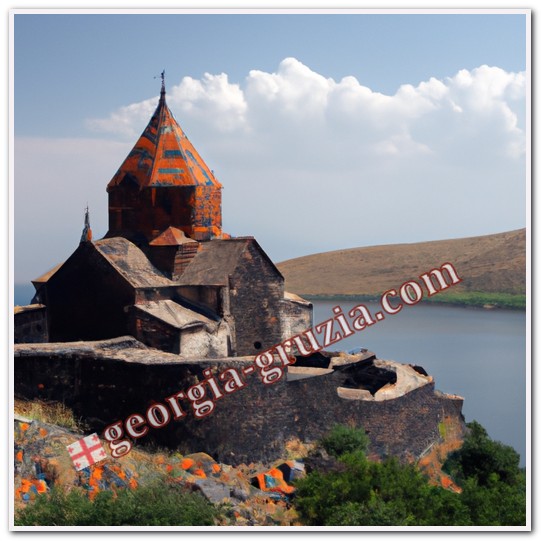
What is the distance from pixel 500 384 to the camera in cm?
1964

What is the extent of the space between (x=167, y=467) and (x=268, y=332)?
19.5 feet

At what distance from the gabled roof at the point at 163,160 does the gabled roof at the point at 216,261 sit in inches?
46.5

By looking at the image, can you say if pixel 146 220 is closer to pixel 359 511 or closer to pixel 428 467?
pixel 428 467

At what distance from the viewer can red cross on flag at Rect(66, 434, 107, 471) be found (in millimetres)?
11133

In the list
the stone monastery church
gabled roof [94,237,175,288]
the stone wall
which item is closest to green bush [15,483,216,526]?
the stone monastery church

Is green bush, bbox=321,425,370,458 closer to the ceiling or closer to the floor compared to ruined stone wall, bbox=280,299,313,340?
closer to the floor

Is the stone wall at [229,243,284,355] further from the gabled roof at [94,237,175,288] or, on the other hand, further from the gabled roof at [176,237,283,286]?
the gabled roof at [94,237,175,288]

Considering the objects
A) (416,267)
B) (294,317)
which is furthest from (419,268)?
(294,317)

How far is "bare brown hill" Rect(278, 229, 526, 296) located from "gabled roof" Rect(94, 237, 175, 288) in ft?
43.2

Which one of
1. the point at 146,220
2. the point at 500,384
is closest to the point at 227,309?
the point at 146,220

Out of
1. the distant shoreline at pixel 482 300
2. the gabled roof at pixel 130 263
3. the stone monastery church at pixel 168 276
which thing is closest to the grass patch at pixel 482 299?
the distant shoreline at pixel 482 300

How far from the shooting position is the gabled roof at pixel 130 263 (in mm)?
15594

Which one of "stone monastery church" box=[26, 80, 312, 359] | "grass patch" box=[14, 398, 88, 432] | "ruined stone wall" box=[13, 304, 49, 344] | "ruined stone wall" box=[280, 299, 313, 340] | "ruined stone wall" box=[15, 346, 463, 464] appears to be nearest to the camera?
"ruined stone wall" box=[15, 346, 463, 464]

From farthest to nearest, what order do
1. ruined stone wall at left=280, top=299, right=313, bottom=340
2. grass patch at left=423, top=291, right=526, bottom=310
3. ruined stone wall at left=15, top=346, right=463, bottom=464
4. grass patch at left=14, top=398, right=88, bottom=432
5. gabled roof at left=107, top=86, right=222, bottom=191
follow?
grass patch at left=423, top=291, right=526, bottom=310 < ruined stone wall at left=280, top=299, right=313, bottom=340 < gabled roof at left=107, top=86, right=222, bottom=191 < grass patch at left=14, top=398, right=88, bottom=432 < ruined stone wall at left=15, top=346, right=463, bottom=464
